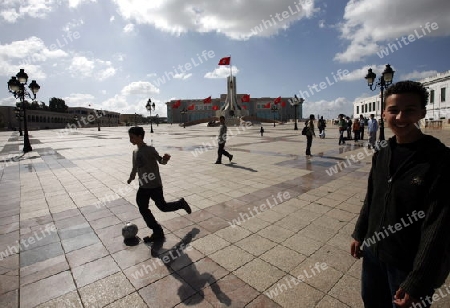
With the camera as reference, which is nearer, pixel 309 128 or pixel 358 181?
pixel 358 181

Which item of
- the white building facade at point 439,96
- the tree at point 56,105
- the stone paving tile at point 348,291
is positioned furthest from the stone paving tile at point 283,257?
the tree at point 56,105

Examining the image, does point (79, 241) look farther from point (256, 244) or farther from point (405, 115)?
point (405, 115)

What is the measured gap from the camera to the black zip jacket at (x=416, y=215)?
127 cm

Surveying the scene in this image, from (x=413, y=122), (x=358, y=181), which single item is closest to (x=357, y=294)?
(x=413, y=122)

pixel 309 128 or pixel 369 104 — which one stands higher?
pixel 369 104

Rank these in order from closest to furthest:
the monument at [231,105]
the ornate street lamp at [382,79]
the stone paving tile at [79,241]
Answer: the stone paving tile at [79,241] → the ornate street lamp at [382,79] → the monument at [231,105]

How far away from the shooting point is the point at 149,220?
378cm

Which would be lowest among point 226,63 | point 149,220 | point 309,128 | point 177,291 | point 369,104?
point 177,291

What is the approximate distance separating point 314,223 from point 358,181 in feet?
10.7

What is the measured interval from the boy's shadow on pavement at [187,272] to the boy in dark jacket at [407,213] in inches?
60.6

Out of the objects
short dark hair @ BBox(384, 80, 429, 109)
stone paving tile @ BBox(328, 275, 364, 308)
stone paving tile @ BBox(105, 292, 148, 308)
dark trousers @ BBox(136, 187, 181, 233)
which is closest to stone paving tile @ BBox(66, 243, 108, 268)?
dark trousers @ BBox(136, 187, 181, 233)

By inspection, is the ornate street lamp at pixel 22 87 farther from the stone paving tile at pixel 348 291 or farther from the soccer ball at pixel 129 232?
the stone paving tile at pixel 348 291

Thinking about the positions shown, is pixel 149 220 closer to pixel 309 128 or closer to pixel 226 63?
pixel 309 128

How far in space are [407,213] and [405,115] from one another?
0.57 meters
